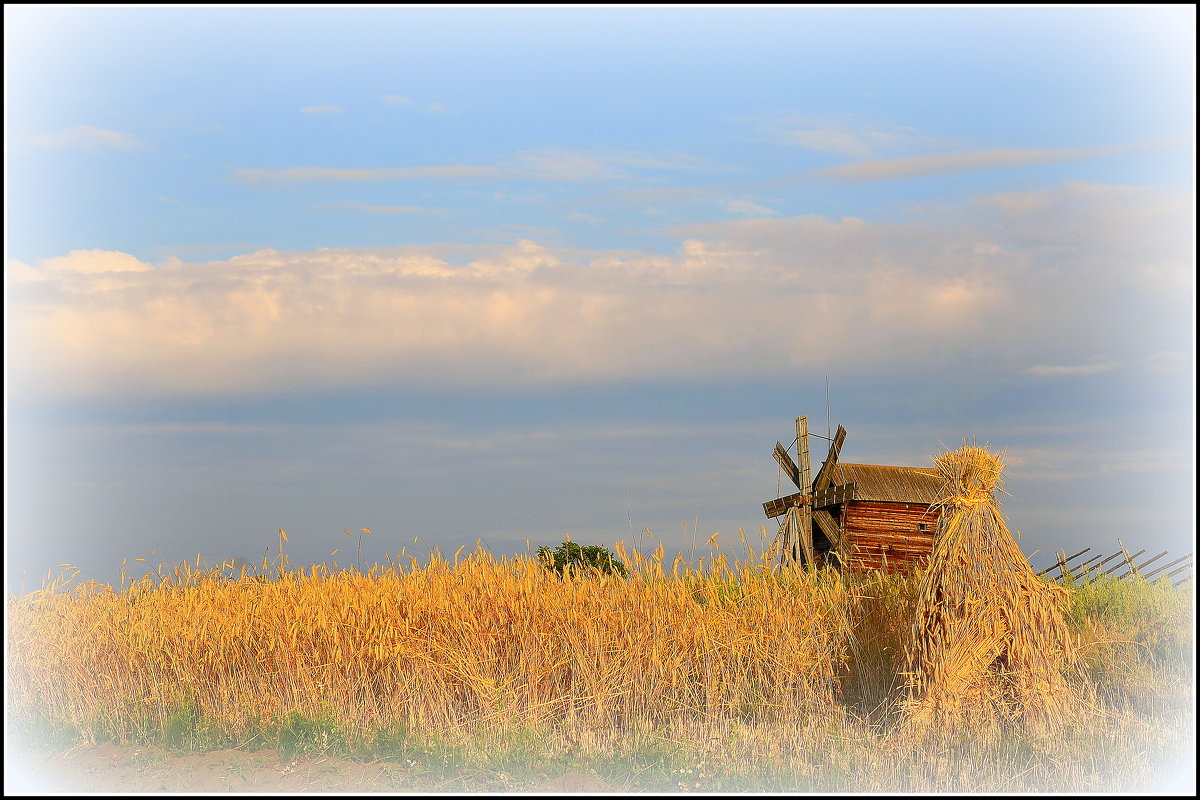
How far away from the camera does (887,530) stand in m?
23.6

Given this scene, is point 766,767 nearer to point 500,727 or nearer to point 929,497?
point 500,727

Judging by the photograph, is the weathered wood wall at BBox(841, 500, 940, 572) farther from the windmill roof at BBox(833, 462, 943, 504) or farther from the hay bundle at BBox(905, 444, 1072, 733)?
the hay bundle at BBox(905, 444, 1072, 733)

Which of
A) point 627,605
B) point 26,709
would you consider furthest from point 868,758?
point 26,709

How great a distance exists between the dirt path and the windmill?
16358mm

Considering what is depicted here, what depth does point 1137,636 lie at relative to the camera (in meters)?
13.1

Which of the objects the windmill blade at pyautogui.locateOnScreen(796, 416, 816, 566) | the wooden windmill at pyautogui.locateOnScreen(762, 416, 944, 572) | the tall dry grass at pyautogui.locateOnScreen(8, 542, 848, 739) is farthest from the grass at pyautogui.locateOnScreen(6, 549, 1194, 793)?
the windmill blade at pyautogui.locateOnScreen(796, 416, 816, 566)

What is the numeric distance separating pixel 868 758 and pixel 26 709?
7951 mm

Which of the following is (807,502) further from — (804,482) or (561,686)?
(561,686)

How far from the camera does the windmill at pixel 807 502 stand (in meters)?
24.1

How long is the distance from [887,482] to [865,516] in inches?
43.1

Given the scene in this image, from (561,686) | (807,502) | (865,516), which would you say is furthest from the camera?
(807,502)

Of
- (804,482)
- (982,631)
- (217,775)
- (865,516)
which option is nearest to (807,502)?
(804,482)

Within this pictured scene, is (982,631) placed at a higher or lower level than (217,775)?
higher

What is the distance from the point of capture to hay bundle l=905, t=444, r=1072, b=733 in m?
8.35
